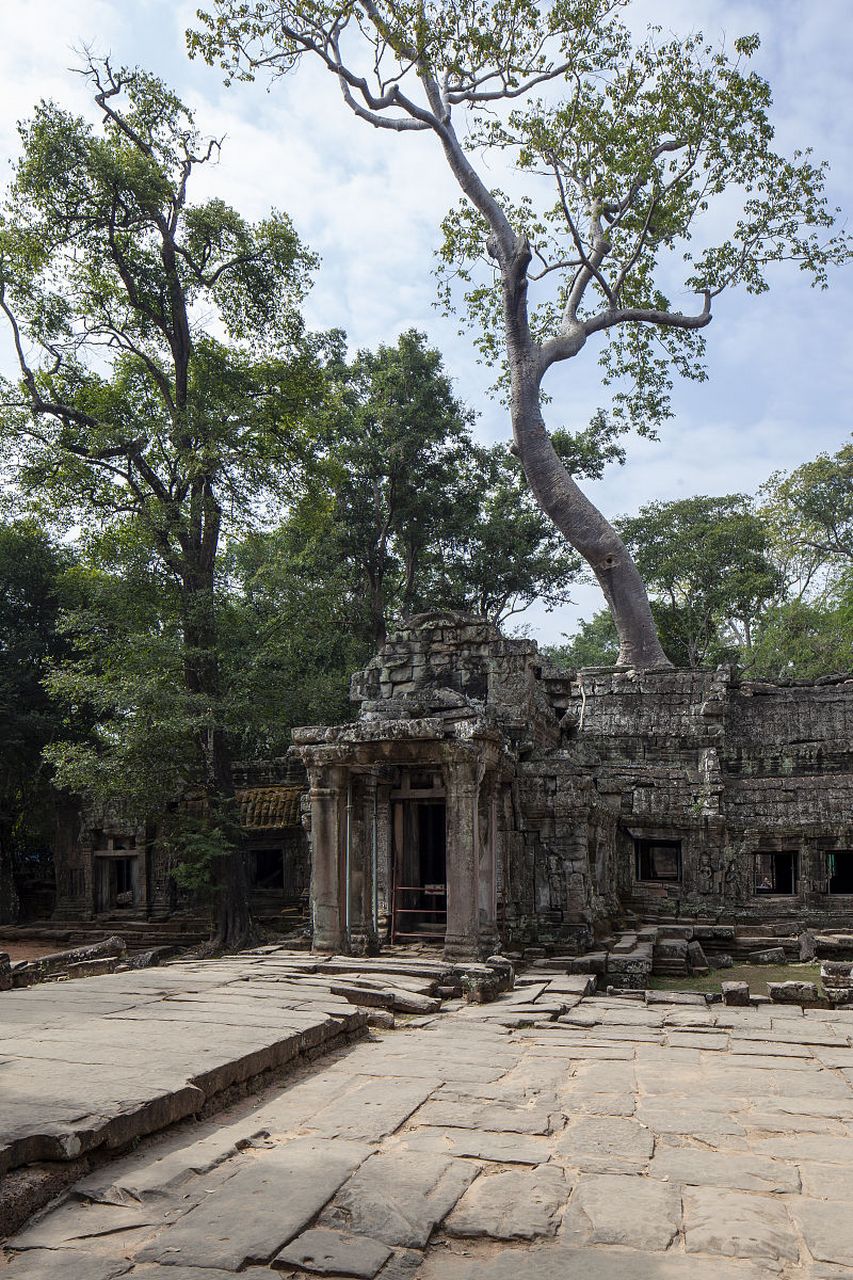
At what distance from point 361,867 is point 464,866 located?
169 cm

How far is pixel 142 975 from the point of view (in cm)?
875

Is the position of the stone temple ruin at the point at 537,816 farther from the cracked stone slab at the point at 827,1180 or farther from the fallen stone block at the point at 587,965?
the cracked stone slab at the point at 827,1180

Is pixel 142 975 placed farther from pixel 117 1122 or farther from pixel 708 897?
pixel 708 897

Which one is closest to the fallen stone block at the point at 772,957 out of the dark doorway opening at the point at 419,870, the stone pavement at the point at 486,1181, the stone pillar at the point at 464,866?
the dark doorway opening at the point at 419,870

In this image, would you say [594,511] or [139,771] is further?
[594,511]

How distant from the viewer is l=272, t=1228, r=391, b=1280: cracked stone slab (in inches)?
123

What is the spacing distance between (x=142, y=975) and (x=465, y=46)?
2023 centimetres

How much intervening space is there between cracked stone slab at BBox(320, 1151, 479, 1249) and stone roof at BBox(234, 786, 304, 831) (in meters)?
14.6

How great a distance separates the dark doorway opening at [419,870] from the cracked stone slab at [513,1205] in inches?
289

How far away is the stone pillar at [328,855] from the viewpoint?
1089cm

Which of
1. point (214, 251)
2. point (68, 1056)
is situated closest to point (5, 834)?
point (214, 251)

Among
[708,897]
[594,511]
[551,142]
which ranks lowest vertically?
[708,897]

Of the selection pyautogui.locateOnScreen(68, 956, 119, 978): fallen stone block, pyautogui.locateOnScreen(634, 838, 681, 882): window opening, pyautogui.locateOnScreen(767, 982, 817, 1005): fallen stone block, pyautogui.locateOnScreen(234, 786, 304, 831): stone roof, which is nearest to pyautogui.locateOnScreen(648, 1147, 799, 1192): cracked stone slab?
pyautogui.locateOnScreen(767, 982, 817, 1005): fallen stone block

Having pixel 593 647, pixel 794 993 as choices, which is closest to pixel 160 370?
pixel 794 993
